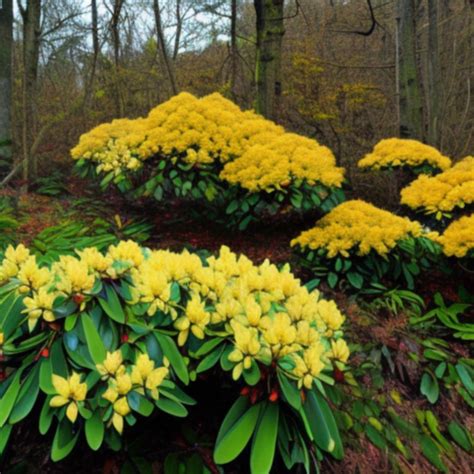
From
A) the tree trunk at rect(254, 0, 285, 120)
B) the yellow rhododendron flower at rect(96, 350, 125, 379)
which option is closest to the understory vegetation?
the yellow rhododendron flower at rect(96, 350, 125, 379)

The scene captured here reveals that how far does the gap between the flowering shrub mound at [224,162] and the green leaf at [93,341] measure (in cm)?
215

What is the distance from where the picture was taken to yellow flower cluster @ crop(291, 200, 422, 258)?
9.37 ft

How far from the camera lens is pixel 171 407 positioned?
1160 millimetres

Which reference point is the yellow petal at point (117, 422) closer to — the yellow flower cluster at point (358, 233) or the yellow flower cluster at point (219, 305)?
the yellow flower cluster at point (219, 305)

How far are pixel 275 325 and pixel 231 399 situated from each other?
478 millimetres

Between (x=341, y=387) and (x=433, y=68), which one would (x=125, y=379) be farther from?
(x=433, y=68)

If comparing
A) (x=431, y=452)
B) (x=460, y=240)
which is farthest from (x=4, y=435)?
(x=460, y=240)

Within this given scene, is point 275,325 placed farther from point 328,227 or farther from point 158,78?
point 158,78

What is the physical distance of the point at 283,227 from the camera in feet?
13.4

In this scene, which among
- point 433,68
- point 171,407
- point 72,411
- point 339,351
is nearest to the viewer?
point 72,411

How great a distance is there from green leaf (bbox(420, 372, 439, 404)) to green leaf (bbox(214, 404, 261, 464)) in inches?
54.4

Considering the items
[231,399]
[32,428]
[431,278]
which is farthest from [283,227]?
[32,428]

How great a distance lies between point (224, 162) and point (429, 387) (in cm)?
238

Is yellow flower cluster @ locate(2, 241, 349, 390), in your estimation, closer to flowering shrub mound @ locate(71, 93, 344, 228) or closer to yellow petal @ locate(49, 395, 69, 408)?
yellow petal @ locate(49, 395, 69, 408)
